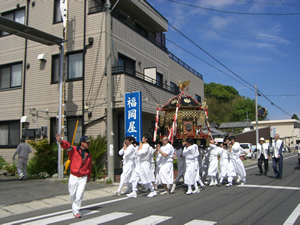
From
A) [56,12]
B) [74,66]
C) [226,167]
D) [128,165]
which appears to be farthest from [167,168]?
[56,12]

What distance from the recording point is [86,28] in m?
14.0

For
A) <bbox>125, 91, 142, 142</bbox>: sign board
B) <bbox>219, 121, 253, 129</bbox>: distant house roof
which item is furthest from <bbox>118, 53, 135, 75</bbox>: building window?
<bbox>219, 121, 253, 129</bbox>: distant house roof

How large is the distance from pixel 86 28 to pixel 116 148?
6178mm

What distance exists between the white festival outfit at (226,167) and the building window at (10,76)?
11.9 metres

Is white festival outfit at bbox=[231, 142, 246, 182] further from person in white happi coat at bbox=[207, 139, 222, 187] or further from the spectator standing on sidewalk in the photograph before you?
the spectator standing on sidewalk

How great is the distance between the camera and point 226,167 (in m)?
10.9

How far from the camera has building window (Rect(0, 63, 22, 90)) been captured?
16.0m

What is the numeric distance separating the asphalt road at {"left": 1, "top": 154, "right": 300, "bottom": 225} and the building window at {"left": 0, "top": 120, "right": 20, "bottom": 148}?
9.34m

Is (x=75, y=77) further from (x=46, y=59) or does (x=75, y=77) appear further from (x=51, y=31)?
(x=51, y=31)

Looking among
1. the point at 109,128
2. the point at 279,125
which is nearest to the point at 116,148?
the point at 109,128

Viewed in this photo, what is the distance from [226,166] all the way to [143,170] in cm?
374

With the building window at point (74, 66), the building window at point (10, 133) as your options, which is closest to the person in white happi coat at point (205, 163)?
the building window at point (74, 66)

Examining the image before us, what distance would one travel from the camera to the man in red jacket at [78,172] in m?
6.24

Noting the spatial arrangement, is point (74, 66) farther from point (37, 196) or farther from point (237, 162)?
point (237, 162)
